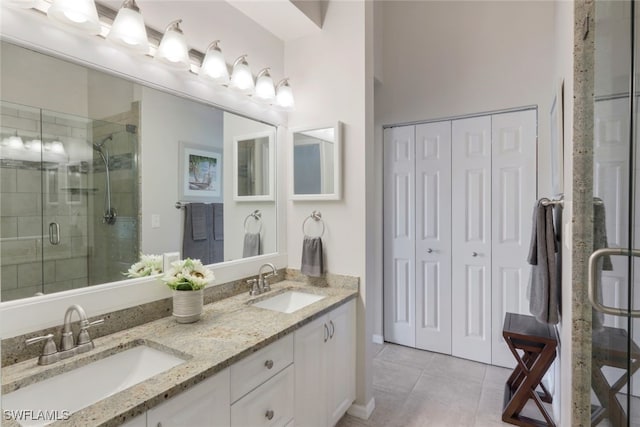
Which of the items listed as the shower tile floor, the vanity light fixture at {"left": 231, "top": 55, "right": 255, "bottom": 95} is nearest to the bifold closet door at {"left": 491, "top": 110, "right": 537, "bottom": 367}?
the shower tile floor

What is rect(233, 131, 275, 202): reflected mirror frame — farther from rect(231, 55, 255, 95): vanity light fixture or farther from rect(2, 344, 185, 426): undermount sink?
rect(2, 344, 185, 426): undermount sink

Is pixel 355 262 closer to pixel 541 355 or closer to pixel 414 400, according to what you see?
→ pixel 414 400

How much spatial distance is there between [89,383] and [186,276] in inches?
20.7

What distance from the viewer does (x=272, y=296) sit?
2.15 m

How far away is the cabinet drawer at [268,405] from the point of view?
1344mm

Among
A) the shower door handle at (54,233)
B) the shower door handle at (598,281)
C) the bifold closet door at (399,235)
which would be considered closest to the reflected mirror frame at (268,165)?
the shower door handle at (54,233)

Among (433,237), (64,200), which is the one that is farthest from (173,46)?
(433,237)

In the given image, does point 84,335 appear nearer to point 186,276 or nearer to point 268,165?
point 186,276

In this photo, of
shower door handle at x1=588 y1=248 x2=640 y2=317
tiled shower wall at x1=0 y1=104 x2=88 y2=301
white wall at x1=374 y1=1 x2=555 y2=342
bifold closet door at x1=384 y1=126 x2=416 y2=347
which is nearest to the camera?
shower door handle at x1=588 y1=248 x2=640 y2=317

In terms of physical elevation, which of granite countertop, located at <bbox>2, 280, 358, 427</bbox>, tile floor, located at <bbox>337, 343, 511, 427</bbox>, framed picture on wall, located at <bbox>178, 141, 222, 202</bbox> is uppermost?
framed picture on wall, located at <bbox>178, 141, 222, 202</bbox>

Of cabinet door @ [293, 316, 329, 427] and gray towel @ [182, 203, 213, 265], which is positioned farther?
gray towel @ [182, 203, 213, 265]

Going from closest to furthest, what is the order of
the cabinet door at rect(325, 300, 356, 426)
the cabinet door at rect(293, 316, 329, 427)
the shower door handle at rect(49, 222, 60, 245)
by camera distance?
the shower door handle at rect(49, 222, 60, 245), the cabinet door at rect(293, 316, 329, 427), the cabinet door at rect(325, 300, 356, 426)

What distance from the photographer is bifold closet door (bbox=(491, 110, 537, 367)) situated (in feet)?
9.00

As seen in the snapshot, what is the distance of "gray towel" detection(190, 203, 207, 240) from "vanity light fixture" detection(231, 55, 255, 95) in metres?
0.74
